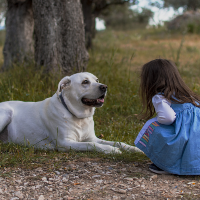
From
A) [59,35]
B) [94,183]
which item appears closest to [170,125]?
[94,183]

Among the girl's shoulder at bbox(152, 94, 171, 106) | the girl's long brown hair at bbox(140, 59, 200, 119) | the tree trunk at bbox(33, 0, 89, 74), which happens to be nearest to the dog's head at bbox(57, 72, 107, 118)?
the girl's long brown hair at bbox(140, 59, 200, 119)

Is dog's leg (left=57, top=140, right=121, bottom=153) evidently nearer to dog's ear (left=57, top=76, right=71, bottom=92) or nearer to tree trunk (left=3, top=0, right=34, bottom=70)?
dog's ear (left=57, top=76, right=71, bottom=92)

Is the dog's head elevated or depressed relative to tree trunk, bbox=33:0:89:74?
depressed

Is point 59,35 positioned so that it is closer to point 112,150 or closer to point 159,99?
point 112,150

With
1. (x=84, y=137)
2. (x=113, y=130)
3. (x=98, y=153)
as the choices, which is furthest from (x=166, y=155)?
(x=113, y=130)

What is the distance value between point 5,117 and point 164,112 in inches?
87.3

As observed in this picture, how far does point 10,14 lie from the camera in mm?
7070

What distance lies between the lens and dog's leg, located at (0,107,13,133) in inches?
145

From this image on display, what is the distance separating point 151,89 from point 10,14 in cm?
553

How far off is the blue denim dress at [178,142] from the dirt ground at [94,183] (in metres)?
0.14

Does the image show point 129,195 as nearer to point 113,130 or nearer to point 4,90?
point 113,130

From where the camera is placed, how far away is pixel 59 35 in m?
5.58

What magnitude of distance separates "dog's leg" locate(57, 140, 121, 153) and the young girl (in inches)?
19.7

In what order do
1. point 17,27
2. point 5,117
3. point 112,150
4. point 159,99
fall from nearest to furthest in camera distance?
1. point 159,99
2. point 112,150
3. point 5,117
4. point 17,27
